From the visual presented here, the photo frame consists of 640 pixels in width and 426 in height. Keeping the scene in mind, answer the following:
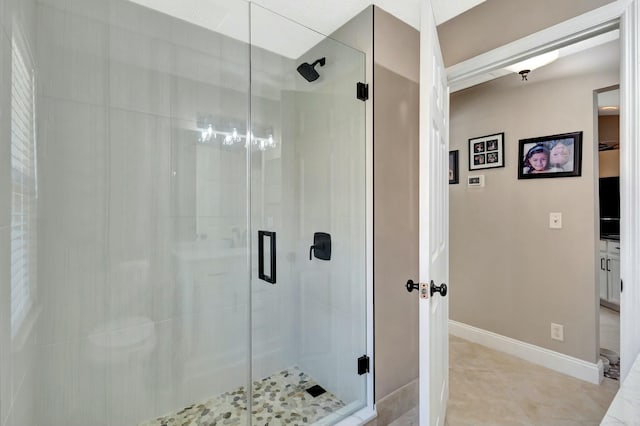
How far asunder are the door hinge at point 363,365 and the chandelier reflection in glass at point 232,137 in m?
1.37

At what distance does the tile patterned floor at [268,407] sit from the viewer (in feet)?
5.57

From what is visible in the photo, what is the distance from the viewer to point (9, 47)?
1.00 meters

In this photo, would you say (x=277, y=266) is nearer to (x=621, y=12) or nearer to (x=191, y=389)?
(x=191, y=389)

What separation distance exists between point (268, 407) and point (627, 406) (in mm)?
1599

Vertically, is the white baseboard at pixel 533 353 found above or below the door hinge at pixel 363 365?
below

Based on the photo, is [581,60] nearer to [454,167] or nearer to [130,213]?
[454,167]

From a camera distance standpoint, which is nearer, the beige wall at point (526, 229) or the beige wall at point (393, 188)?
the beige wall at point (393, 188)

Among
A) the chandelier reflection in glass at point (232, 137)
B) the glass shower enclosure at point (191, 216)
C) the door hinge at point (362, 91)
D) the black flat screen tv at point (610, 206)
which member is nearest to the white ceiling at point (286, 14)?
the glass shower enclosure at point (191, 216)

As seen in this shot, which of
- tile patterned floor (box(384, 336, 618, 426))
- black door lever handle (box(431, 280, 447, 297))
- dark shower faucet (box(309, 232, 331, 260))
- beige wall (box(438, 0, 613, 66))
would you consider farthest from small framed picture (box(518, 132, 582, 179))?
dark shower faucet (box(309, 232, 331, 260))

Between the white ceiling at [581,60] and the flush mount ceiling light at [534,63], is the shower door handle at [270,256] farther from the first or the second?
the flush mount ceiling light at [534,63]

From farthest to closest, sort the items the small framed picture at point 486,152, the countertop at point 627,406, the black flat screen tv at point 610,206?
1. the black flat screen tv at point 610,206
2. the small framed picture at point 486,152
3. the countertop at point 627,406

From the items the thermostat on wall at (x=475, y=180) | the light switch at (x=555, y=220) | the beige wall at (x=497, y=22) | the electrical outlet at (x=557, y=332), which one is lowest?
the electrical outlet at (x=557, y=332)

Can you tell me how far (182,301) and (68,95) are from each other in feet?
3.94

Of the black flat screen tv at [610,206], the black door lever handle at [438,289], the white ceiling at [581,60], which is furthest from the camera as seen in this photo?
the black flat screen tv at [610,206]
